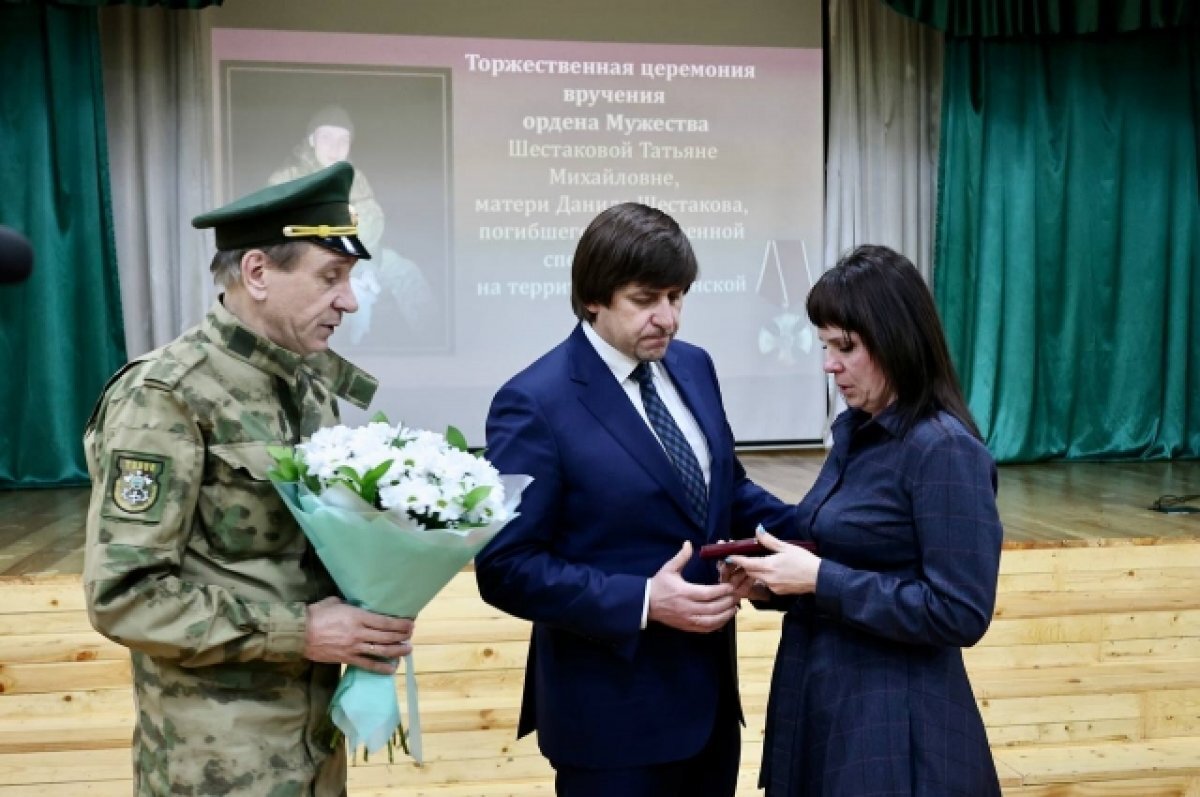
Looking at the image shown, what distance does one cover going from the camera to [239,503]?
1.56m

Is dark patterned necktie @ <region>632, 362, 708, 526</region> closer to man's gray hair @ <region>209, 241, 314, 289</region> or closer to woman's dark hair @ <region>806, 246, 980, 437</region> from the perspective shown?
woman's dark hair @ <region>806, 246, 980, 437</region>

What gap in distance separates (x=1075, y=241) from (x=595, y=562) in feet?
19.4

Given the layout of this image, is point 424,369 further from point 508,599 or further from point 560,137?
point 508,599

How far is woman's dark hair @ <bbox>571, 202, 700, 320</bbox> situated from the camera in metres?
1.79

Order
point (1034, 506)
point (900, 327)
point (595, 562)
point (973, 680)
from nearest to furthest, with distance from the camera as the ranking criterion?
point (900, 327), point (595, 562), point (973, 680), point (1034, 506)

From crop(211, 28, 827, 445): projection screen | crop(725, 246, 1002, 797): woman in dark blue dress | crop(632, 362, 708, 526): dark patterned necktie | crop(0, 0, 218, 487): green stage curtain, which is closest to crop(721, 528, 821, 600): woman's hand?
crop(725, 246, 1002, 797): woman in dark blue dress

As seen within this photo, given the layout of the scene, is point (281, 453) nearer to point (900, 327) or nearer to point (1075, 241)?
point (900, 327)

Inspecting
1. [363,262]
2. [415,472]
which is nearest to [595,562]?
[415,472]

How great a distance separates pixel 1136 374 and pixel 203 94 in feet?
17.9

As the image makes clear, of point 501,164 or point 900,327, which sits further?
point 501,164

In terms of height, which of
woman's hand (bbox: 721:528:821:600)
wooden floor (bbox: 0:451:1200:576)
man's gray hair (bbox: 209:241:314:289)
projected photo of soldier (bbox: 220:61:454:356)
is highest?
projected photo of soldier (bbox: 220:61:454:356)

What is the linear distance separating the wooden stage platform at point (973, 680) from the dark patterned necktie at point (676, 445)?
1.51 m

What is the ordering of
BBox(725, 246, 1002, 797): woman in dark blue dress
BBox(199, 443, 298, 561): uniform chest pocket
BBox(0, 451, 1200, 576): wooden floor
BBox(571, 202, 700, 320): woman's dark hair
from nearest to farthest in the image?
BBox(199, 443, 298, 561): uniform chest pocket, BBox(725, 246, 1002, 797): woman in dark blue dress, BBox(571, 202, 700, 320): woman's dark hair, BBox(0, 451, 1200, 576): wooden floor

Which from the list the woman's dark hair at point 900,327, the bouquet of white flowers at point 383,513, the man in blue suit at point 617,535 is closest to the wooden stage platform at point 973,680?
the man in blue suit at point 617,535
